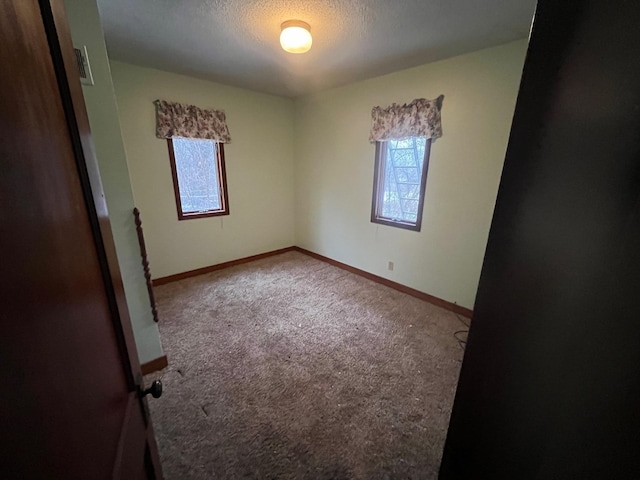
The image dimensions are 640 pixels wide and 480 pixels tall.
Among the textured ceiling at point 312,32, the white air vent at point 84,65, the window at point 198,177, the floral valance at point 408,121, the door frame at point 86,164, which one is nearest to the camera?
the door frame at point 86,164

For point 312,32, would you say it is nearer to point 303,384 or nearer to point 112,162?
point 112,162

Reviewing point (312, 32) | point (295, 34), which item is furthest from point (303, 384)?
point (312, 32)

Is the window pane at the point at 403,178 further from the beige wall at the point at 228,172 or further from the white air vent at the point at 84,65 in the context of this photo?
the white air vent at the point at 84,65

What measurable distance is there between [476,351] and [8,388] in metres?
0.79

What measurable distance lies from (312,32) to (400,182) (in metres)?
1.65

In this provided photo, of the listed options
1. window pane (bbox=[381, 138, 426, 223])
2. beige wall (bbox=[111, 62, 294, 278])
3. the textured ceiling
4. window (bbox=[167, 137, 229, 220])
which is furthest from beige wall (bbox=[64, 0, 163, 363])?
window pane (bbox=[381, 138, 426, 223])

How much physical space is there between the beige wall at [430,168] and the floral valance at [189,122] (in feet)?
3.85

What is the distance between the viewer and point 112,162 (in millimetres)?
1407

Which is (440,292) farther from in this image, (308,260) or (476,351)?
(476,351)

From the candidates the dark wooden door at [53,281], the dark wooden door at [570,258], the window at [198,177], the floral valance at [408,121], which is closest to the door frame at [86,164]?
the dark wooden door at [53,281]

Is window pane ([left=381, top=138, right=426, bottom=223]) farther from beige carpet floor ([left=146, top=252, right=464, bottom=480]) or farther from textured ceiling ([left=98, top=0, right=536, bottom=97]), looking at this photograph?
beige carpet floor ([left=146, top=252, right=464, bottom=480])

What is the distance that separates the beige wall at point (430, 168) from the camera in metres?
2.17

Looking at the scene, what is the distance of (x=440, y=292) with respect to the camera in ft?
8.92

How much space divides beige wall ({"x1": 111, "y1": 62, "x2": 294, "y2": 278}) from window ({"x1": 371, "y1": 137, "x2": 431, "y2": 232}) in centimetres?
162
